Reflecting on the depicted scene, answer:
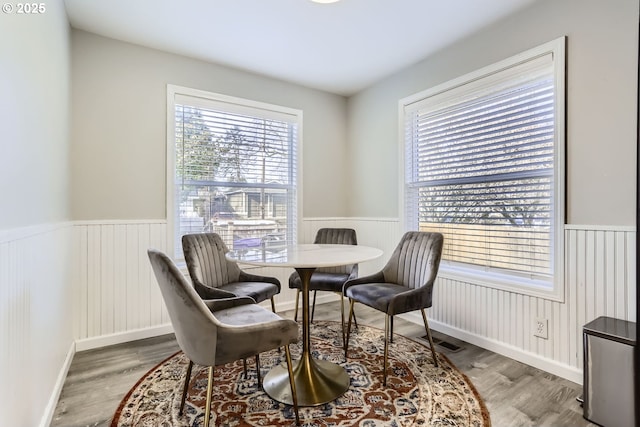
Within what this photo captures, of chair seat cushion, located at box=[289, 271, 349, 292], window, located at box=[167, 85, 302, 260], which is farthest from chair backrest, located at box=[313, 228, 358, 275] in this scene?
window, located at box=[167, 85, 302, 260]

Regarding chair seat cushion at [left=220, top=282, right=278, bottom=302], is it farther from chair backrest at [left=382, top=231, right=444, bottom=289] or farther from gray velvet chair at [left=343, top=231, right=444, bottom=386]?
chair backrest at [left=382, top=231, right=444, bottom=289]

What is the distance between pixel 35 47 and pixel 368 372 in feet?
8.39

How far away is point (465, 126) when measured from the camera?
9.07 ft

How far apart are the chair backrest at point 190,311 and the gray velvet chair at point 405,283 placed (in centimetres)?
109

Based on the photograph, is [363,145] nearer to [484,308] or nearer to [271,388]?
[484,308]

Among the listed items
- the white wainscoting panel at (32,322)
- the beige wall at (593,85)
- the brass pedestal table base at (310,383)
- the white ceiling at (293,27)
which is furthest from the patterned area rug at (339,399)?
the white ceiling at (293,27)

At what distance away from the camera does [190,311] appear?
1.39 metres

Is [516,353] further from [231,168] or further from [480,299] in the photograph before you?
[231,168]

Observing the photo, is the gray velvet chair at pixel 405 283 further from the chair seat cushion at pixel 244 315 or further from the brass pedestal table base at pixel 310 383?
the chair seat cushion at pixel 244 315

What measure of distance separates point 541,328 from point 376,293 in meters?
1.16

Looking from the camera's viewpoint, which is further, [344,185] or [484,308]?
[344,185]

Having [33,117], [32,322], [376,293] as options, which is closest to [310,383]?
[376,293]

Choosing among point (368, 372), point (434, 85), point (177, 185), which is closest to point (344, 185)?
point (434, 85)

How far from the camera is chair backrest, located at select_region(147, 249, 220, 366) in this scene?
138 cm
